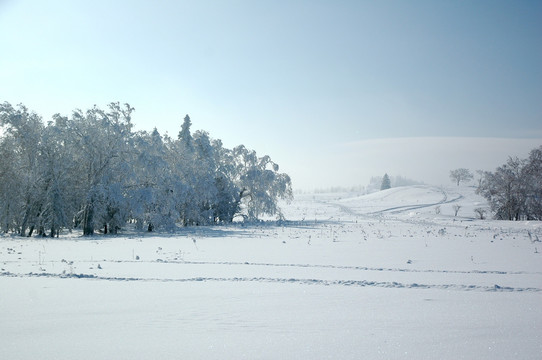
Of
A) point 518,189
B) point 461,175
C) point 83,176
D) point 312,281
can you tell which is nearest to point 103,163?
point 83,176

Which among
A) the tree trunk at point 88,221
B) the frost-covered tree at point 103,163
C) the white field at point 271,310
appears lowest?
the white field at point 271,310

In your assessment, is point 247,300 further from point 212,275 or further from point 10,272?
point 10,272

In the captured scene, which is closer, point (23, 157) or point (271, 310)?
point (271, 310)

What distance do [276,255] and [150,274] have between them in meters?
5.02

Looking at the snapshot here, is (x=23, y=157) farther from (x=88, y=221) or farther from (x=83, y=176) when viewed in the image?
(x=88, y=221)

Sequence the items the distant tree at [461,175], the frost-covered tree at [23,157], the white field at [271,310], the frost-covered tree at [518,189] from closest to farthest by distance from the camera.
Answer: the white field at [271,310] → the frost-covered tree at [23,157] → the frost-covered tree at [518,189] → the distant tree at [461,175]

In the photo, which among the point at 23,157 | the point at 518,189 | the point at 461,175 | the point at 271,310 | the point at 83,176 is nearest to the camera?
the point at 271,310

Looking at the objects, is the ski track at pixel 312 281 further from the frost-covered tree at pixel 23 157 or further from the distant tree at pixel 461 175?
the distant tree at pixel 461 175

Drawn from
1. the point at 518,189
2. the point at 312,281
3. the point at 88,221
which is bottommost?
the point at 312,281

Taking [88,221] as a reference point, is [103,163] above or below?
above

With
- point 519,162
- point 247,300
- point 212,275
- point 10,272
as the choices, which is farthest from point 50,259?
point 519,162

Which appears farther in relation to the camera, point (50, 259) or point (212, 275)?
point (50, 259)

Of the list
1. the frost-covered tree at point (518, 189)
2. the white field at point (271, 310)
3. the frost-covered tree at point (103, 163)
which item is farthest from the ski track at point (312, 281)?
the frost-covered tree at point (518, 189)

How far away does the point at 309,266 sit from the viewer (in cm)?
976
